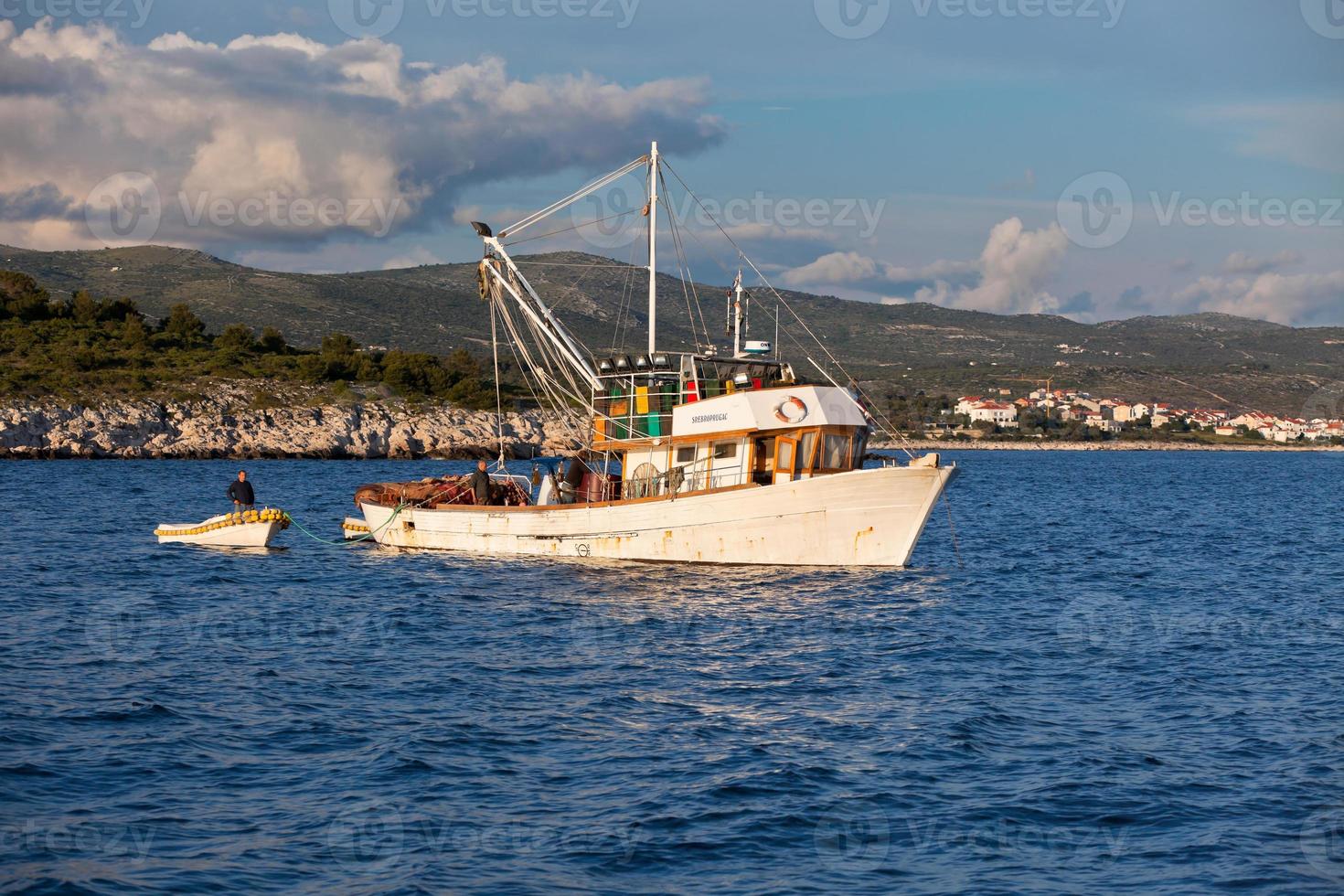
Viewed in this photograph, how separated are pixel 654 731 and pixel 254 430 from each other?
9200 centimetres

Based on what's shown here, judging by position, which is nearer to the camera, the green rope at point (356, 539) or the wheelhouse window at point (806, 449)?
the wheelhouse window at point (806, 449)

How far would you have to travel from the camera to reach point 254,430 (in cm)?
10375

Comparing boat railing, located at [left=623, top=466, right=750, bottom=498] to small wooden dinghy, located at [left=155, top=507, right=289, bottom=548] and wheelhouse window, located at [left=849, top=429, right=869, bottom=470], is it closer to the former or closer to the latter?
wheelhouse window, located at [left=849, top=429, right=869, bottom=470]

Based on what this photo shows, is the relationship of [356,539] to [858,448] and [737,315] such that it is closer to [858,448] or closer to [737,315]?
[737,315]

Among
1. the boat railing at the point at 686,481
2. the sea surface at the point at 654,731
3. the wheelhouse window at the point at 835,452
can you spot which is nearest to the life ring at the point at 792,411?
the wheelhouse window at the point at 835,452

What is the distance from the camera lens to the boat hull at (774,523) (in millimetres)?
31250

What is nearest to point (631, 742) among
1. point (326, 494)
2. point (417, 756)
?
point (417, 756)

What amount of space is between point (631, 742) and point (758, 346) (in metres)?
18.4

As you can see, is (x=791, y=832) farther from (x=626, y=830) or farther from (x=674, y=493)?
(x=674, y=493)

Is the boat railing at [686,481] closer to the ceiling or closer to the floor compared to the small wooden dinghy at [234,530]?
closer to the ceiling

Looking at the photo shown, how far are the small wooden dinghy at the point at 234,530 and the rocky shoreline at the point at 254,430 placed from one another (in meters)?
58.9

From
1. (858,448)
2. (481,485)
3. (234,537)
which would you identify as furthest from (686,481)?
(234,537)

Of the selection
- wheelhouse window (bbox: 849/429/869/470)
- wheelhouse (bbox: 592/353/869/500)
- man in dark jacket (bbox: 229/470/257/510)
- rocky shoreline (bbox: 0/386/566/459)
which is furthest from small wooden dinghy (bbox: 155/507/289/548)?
rocky shoreline (bbox: 0/386/566/459)

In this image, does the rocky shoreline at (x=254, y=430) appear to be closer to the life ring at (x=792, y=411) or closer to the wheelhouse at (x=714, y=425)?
the wheelhouse at (x=714, y=425)
